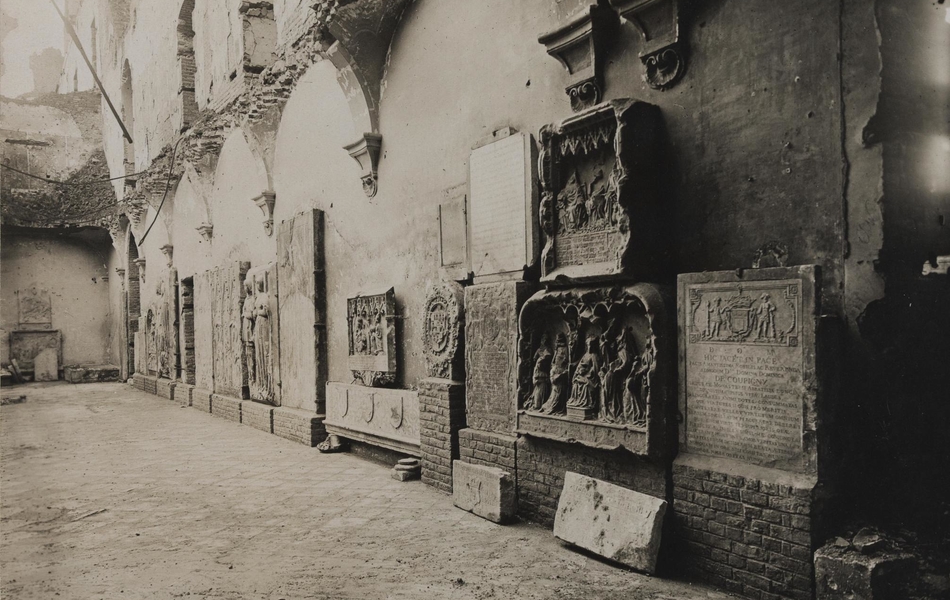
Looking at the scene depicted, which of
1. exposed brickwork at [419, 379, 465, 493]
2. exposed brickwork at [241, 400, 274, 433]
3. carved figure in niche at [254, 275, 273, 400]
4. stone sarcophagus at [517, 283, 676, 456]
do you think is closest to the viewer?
stone sarcophagus at [517, 283, 676, 456]

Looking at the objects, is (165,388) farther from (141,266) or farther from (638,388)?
(638,388)

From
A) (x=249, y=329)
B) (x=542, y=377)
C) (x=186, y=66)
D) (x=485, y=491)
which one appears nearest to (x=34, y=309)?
(x=186, y=66)

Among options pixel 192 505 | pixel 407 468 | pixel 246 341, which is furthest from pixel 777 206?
pixel 246 341

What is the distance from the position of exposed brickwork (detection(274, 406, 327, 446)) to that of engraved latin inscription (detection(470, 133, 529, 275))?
3.59m

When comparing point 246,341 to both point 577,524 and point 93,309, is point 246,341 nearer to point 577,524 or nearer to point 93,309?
point 577,524

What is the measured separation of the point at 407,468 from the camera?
573cm

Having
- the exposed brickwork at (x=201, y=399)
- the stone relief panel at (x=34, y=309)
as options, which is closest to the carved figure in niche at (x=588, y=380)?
the exposed brickwork at (x=201, y=399)

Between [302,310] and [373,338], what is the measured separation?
5.87 feet

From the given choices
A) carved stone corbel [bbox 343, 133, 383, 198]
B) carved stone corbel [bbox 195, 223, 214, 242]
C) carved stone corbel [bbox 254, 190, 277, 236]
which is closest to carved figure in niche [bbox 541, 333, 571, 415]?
carved stone corbel [bbox 343, 133, 383, 198]

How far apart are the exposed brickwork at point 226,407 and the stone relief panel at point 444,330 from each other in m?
5.42

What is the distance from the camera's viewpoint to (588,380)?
13.0 ft

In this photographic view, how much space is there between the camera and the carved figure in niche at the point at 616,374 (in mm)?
3760

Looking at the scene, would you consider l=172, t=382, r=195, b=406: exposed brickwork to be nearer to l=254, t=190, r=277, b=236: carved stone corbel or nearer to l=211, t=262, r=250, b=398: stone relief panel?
l=211, t=262, r=250, b=398: stone relief panel

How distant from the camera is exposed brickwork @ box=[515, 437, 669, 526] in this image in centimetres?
366
